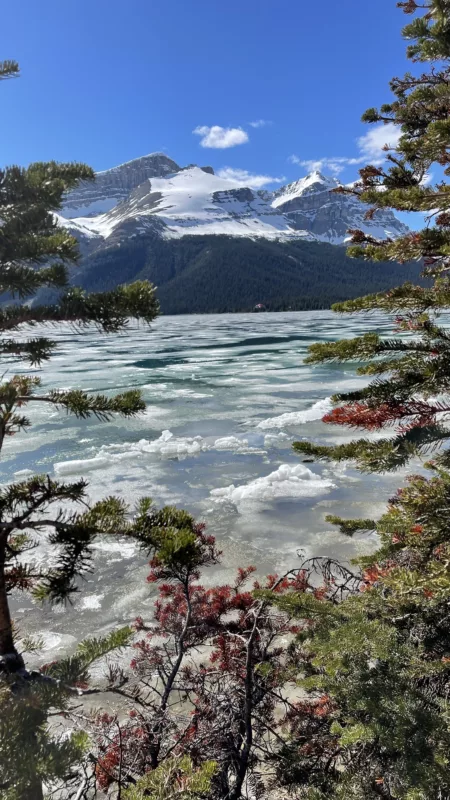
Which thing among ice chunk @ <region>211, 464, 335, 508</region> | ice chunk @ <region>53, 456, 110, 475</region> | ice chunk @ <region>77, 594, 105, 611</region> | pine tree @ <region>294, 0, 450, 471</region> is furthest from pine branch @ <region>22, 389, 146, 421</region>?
ice chunk @ <region>53, 456, 110, 475</region>

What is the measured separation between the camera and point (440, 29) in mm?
4695

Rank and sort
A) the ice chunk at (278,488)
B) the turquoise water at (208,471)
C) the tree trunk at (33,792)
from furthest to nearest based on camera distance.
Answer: the ice chunk at (278,488) < the turquoise water at (208,471) < the tree trunk at (33,792)

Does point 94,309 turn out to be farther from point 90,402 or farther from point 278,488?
point 278,488

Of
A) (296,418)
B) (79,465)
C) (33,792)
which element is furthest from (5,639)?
(296,418)

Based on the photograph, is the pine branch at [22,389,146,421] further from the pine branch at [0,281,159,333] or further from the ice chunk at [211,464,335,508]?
the ice chunk at [211,464,335,508]

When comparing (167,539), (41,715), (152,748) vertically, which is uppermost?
(167,539)

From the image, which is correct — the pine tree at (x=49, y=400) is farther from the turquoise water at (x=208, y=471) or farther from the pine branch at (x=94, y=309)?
the turquoise water at (x=208, y=471)

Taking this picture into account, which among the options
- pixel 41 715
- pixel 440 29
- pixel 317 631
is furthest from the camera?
pixel 440 29

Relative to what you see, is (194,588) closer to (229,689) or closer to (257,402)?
(229,689)

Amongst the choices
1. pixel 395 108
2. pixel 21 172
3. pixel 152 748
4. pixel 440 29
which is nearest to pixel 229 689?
pixel 152 748

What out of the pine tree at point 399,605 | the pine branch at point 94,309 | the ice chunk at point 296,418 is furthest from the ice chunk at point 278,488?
the pine branch at point 94,309

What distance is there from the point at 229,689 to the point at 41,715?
3.75 meters

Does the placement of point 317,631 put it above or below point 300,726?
above

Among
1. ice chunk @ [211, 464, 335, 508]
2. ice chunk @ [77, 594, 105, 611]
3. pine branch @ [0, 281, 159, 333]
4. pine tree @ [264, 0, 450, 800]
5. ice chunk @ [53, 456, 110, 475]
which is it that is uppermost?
pine branch @ [0, 281, 159, 333]
